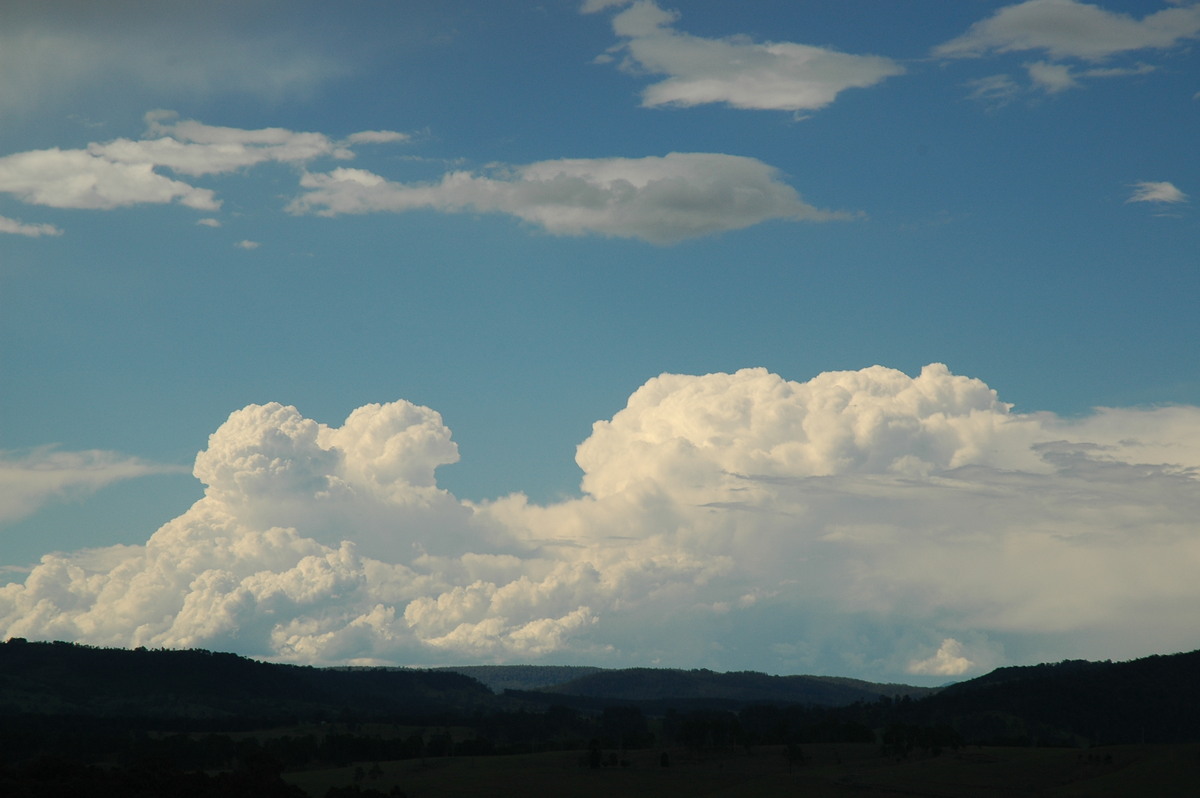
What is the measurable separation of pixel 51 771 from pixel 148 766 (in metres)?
12.7

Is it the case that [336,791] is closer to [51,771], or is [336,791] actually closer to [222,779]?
[222,779]

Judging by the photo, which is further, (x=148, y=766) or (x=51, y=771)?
(x=148, y=766)

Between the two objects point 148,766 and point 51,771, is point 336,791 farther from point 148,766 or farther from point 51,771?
point 51,771

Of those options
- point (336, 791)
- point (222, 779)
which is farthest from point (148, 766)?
point (336, 791)

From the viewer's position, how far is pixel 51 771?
143m

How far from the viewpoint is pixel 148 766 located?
500ft

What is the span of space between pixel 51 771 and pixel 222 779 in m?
19.8

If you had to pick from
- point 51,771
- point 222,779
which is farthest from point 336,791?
point 51,771

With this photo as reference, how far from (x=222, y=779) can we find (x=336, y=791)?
15.1m

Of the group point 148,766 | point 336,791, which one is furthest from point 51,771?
point 336,791

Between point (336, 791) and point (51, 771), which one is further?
point (336, 791)

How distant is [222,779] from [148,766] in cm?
1239

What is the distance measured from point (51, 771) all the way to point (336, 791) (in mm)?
34289
